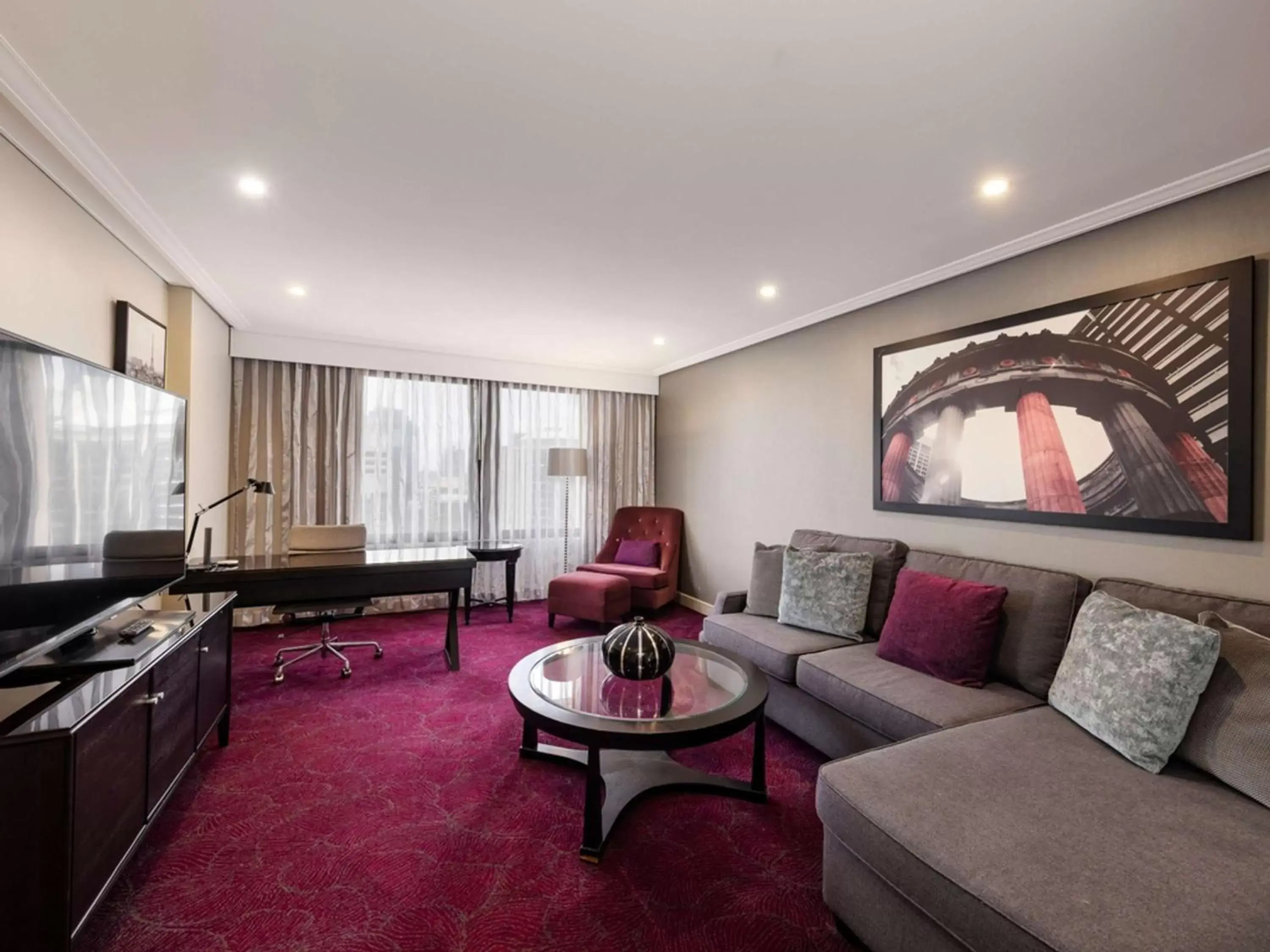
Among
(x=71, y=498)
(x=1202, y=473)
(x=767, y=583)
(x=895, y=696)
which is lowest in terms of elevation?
(x=895, y=696)

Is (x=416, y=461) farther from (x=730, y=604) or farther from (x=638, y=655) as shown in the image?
(x=638, y=655)

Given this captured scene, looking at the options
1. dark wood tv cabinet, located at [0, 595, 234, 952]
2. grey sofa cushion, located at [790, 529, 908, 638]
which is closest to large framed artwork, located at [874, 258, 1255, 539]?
grey sofa cushion, located at [790, 529, 908, 638]

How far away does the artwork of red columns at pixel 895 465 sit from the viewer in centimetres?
311

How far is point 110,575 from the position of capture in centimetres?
178

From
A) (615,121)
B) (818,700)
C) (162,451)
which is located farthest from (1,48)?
(818,700)

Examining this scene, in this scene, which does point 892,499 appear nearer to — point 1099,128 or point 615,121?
point 1099,128

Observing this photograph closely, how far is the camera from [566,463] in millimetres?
5086

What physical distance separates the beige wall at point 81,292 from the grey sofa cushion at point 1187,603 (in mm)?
4018

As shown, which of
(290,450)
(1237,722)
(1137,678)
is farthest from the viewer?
(290,450)

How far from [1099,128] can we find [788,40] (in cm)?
113

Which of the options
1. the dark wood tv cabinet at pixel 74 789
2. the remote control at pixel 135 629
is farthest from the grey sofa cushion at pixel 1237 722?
the remote control at pixel 135 629

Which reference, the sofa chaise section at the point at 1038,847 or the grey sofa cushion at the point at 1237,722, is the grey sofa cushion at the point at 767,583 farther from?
the grey sofa cushion at the point at 1237,722

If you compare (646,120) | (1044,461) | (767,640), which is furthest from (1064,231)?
(767,640)

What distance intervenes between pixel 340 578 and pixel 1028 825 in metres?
3.28
